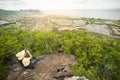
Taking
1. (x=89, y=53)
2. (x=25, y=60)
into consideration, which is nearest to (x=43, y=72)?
(x=25, y=60)

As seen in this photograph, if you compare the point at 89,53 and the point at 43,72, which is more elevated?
the point at 43,72

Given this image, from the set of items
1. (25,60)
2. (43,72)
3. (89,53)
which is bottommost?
(89,53)

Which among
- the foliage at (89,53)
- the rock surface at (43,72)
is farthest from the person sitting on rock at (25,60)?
the foliage at (89,53)

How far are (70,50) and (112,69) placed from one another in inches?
76.6

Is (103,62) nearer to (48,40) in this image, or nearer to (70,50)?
(70,50)

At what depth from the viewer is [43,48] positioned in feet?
20.8

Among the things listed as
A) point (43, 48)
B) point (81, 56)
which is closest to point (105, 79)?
point (81, 56)

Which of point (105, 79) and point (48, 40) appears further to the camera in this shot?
point (48, 40)

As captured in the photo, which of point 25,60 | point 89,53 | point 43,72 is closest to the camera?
point 25,60

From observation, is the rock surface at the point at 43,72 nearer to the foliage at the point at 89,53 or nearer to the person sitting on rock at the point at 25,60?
A: the person sitting on rock at the point at 25,60

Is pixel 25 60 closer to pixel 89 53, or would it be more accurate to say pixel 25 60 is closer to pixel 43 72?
pixel 43 72

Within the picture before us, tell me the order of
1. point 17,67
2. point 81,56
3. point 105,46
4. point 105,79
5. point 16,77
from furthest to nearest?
point 105,46 → point 81,56 → point 105,79 → point 17,67 → point 16,77

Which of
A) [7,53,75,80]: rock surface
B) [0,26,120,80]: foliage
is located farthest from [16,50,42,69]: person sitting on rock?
[0,26,120,80]: foliage

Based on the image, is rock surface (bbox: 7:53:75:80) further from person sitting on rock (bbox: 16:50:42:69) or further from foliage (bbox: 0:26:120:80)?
foliage (bbox: 0:26:120:80)
